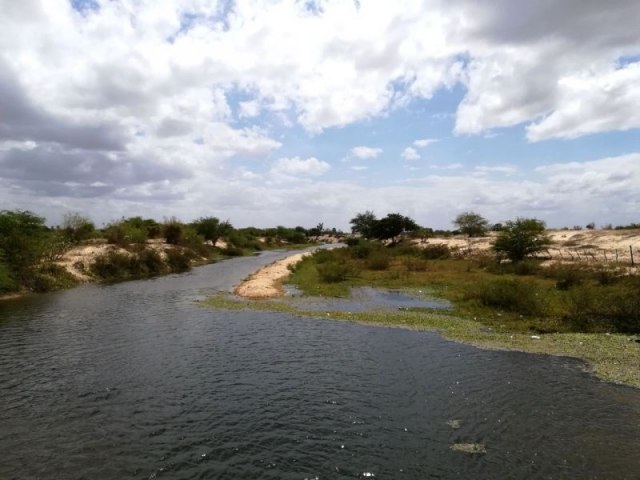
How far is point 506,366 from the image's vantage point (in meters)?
16.7

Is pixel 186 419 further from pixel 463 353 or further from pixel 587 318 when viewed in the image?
pixel 587 318

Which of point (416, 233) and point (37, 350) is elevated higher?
point (416, 233)

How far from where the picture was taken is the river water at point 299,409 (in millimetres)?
10078

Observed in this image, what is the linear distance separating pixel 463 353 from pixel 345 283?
23.2 m

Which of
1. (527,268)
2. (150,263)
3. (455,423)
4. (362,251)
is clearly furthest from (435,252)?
(455,423)

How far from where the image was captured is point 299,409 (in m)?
13.1

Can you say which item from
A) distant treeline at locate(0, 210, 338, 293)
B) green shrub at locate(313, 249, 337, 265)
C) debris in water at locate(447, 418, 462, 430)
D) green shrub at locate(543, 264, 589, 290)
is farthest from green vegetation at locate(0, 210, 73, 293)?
green shrub at locate(543, 264, 589, 290)

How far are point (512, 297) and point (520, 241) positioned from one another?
2682cm

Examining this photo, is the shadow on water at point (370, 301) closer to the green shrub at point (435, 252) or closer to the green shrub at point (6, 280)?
the green shrub at point (6, 280)

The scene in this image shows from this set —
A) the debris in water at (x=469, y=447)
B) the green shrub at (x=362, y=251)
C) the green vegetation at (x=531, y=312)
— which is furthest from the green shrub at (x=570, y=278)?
the green shrub at (x=362, y=251)

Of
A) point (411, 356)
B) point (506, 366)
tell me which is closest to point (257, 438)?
point (411, 356)

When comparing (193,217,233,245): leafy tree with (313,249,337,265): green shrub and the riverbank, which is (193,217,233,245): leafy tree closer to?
(313,249,337,265): green shrub

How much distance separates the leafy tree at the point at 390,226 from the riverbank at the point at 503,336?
63.5 m

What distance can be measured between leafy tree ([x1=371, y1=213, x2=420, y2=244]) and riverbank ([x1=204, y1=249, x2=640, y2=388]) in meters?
63.5
